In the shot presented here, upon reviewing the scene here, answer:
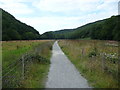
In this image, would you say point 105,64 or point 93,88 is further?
point 105,64

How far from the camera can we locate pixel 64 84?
31.8 feet

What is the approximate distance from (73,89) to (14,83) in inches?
90.8

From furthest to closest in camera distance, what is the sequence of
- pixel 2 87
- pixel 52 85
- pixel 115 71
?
pixel 115 71 → pixel 52 85 → pixel 2 87

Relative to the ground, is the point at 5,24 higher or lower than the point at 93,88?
higher

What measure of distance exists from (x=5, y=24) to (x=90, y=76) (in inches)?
4008

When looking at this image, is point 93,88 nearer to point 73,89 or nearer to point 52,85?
point 73,89

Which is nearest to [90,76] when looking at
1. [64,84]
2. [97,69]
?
[97,69]

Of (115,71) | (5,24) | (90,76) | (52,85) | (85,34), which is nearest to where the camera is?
(52,85)

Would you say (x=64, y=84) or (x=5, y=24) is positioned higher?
(x=5, y=24)

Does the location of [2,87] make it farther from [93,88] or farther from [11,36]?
[11,36]

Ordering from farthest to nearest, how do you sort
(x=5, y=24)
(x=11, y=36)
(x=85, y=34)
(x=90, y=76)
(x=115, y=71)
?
(x=85, y=34) → (x=5, y=24) → (x=11, y=36) → (x=90, y=76) → (x=115, y=71)

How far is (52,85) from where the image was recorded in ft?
31.3

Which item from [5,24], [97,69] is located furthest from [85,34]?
[97,69]

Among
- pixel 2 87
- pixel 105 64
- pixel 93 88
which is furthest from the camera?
pixel 105 64
